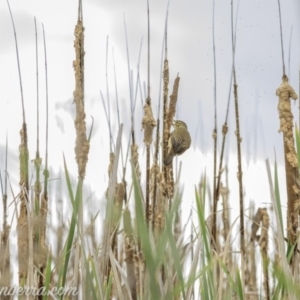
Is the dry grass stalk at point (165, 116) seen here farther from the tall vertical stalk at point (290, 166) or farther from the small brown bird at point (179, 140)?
the tall vertical stalk at point (290, 166)

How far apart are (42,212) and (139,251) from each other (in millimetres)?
230

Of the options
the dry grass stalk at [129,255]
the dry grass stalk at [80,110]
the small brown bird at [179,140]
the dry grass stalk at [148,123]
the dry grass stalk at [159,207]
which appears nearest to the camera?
the dry grass stalk at [80,110]

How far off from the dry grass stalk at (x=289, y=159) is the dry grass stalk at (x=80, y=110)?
45cm

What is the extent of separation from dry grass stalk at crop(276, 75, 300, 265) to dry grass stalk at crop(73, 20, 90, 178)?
45 centimetres

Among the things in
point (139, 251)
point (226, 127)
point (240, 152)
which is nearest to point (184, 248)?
point (139, 251)

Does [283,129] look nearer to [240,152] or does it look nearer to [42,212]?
[240,152]

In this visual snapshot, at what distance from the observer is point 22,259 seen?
1152 mm

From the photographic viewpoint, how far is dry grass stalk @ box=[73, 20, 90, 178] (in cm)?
91

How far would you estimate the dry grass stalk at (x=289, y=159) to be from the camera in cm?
114

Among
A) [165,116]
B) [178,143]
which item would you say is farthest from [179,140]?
[165,116]

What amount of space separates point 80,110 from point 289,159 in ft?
1.54

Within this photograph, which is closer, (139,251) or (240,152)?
(139,251)

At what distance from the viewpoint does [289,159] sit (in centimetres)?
116

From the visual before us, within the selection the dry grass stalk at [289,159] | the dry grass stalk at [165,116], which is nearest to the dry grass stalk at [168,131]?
the dry grass stalk at [165,116]
